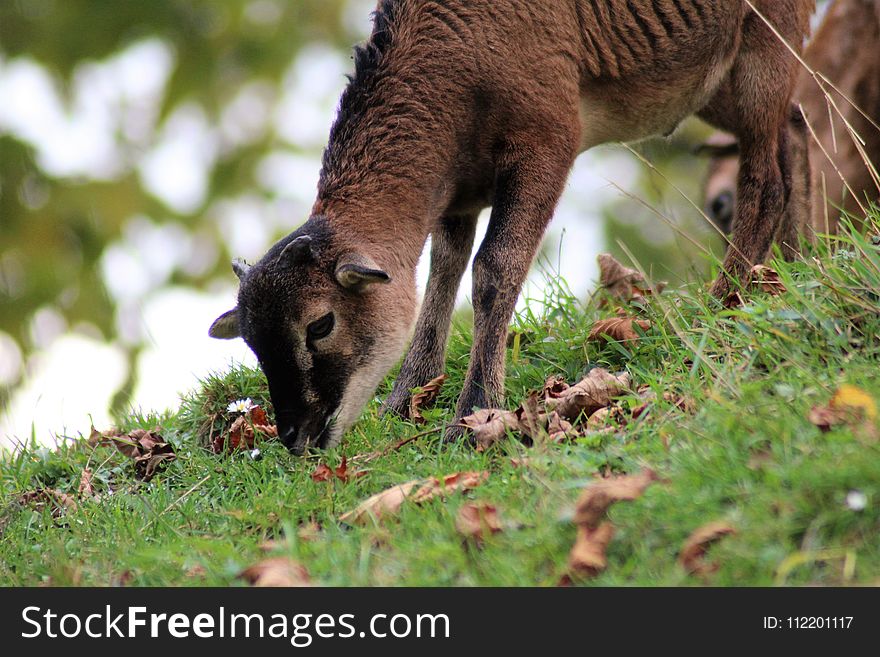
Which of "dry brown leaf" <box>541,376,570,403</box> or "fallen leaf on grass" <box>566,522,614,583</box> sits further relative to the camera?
"dry brown leaf" <box>541,376,570,403</box>

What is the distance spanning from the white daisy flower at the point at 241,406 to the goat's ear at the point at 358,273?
1084mm

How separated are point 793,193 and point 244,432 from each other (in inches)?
154

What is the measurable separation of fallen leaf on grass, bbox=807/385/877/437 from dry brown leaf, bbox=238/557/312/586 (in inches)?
70.5

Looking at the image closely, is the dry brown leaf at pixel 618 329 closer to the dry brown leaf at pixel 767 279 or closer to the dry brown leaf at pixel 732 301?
the dry brown leaf at pixel 732 301

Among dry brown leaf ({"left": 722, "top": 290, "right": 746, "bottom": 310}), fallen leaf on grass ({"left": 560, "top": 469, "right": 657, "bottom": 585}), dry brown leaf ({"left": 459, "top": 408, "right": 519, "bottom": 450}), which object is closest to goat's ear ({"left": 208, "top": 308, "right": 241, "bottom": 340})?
dry brown leaf ({"left": 459, "top": 408, "right": 519, "bottom": 450})

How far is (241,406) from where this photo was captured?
19.9ft

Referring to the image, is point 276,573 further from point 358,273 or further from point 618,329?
point 618,329

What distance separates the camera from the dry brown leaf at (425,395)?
5.88 m

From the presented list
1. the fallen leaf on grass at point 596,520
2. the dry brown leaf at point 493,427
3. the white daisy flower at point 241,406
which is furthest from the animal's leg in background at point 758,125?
the fallen leaf on grass at point 596,520

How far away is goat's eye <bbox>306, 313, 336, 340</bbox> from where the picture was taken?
534 cm

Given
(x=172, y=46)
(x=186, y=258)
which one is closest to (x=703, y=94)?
(x=186, y=258)

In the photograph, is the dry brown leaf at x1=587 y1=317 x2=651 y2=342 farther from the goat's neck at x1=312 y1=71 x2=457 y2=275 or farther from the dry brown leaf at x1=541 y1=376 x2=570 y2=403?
the goat's neck at x1=312 y1=71 x2=457 y2=275
